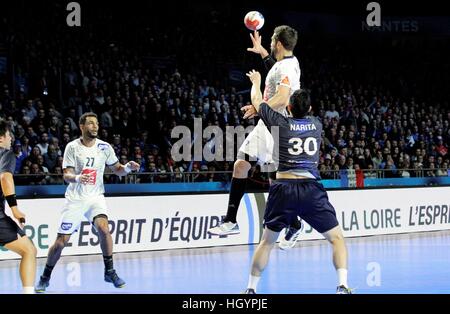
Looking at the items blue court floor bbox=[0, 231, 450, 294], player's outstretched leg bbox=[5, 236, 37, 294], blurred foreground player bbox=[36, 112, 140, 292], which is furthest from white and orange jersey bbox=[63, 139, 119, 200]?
player's outstretched leg bbox=[5, 236, 37, 294]

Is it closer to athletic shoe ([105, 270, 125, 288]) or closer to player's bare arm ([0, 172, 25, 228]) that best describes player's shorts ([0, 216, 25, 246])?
player's bare arm ([0, 172, 25, 228])

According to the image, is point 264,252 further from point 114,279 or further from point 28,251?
point 114,279

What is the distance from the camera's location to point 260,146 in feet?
34.5

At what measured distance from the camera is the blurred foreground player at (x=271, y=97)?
9.86 meters

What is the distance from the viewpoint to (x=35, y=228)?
16047mm

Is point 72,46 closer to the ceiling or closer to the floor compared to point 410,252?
closer to the ceiling

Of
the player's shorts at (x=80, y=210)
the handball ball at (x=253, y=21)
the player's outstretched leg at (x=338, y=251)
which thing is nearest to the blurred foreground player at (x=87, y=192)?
the player's shorts at (x=80, y=210)

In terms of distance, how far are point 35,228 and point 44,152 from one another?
10.6 ft

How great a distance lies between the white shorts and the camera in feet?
34.4

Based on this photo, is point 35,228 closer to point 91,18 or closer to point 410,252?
point 410,252

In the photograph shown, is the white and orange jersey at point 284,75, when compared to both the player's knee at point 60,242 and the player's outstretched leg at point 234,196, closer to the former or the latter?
the player's outstretched leg at point 234,196

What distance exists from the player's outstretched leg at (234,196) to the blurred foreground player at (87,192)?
150 cm

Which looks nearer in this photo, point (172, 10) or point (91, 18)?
point (91, 18)

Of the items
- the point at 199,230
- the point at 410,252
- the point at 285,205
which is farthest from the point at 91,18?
the point at 285,205
